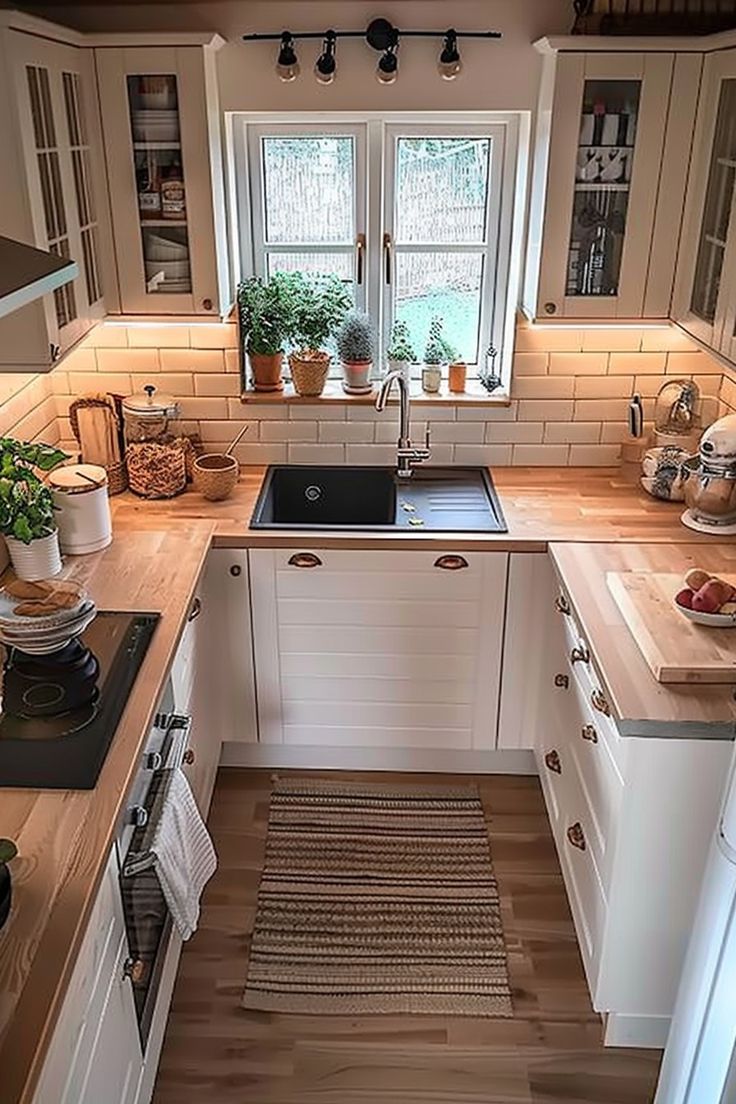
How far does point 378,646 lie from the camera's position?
2.88 meters

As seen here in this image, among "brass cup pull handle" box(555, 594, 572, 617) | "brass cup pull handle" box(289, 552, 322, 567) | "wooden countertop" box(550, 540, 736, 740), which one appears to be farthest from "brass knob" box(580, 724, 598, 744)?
"brass cup pull handle" box(289, 552, 322, 567)

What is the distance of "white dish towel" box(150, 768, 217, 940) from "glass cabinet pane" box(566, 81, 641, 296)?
1.81 metres

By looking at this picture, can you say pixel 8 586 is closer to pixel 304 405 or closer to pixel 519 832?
pixel 304 405

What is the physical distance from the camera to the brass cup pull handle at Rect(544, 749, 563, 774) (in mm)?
2648

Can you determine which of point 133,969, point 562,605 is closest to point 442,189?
point 562,605

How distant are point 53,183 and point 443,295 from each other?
1350 mm

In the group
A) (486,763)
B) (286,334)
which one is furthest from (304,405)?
(486,763)

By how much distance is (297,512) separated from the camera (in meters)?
3.21

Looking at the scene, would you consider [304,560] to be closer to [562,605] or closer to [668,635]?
[562,605]

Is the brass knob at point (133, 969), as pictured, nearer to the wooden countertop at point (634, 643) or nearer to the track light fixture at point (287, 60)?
the wooden countertop at point (634, 643)

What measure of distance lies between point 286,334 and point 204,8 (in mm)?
951

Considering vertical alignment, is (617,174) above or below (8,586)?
above

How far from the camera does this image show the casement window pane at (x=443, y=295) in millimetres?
3176

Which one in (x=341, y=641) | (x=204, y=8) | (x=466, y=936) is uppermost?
(x=204, y=8)
